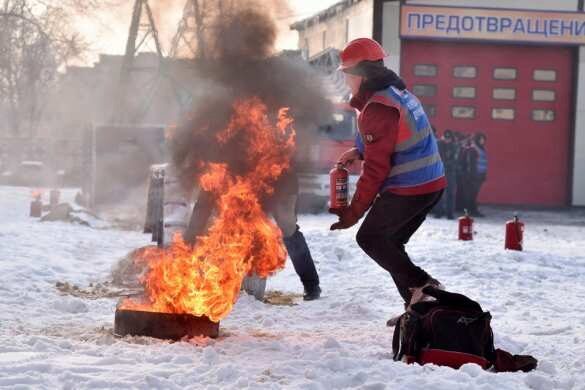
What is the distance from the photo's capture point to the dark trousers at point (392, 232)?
6477 mm

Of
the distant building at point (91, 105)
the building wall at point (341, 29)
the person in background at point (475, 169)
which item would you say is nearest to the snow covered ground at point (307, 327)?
the distant building at point (91, 105)

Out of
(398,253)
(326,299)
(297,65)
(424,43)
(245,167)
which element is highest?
(424,43)

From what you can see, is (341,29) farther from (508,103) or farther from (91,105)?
(91,105)

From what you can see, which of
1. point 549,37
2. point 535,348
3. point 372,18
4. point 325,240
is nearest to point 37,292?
point 535,348

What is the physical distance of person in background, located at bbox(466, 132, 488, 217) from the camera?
21.0 metres

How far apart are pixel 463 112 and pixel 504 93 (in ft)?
4.28

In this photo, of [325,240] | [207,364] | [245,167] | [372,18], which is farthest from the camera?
[372,18]

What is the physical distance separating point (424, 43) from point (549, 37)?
353 centimetres

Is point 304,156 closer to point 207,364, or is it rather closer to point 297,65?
point 297,65

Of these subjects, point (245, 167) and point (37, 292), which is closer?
point (245, 167)

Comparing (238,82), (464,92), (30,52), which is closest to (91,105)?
(30,52)

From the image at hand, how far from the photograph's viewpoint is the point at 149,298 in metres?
6.68

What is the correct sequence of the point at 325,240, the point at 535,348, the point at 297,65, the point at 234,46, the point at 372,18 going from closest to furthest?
the point at 535,348
the point at 234,46
the point at 297,65
the point at 325,240
the point at 372,18

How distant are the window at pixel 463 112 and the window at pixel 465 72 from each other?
0.84 m
